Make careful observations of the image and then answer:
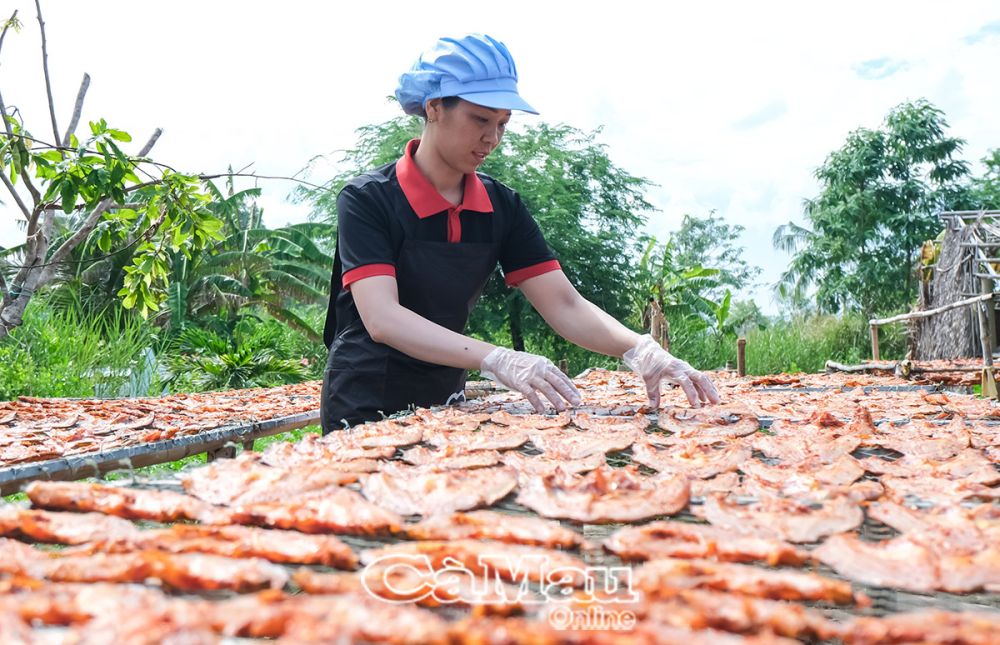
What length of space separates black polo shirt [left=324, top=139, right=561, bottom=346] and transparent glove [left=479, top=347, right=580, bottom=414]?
1.31 feet

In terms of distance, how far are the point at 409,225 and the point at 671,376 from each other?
91cm

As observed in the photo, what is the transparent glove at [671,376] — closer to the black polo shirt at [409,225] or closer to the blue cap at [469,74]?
the black polo shirt at [409,225]

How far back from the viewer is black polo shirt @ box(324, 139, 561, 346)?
2.30 meters

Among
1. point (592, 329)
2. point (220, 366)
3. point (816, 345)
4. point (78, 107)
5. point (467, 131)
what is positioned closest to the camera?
point (467, 131)

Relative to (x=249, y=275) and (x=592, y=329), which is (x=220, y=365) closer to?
(x=249, y=275)

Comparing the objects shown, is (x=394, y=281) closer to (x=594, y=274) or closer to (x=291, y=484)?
(x=291, y=484)

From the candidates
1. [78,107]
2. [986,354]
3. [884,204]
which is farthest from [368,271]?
[884,204]

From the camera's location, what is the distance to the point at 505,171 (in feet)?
52.9

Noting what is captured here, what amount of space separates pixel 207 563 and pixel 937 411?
7.00 feet

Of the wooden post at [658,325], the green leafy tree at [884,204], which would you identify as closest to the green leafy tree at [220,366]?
the wooden post at [658,325]

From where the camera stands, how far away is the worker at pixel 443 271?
87.2 inches

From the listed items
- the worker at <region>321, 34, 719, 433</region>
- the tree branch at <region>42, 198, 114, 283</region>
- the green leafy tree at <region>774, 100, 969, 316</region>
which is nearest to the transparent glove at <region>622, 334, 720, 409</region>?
the worker at <region>321, 34, 719, 433</region>

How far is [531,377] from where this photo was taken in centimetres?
218

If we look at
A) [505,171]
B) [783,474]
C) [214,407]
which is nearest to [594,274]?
[505,171]
